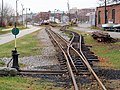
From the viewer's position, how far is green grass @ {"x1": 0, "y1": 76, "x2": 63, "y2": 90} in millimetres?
10570

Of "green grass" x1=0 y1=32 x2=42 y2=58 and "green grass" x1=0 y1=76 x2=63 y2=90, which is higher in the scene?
"green grass" x1=0 y1=76 x2=63 y2=90

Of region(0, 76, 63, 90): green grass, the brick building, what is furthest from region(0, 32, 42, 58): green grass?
the brick building

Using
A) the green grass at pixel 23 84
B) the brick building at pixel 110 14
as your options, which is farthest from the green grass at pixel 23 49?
the brick building at pixel 110 14


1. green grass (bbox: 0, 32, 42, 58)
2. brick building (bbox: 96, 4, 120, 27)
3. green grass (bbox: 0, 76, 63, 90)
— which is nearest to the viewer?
green grass (bbox: 0, 76, 63, 90)

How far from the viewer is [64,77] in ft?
41.6

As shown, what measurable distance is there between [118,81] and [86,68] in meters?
2.86

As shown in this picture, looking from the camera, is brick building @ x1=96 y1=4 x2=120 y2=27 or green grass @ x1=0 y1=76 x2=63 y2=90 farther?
brick building @ x1=96 y1=4 x2=120 y2=27

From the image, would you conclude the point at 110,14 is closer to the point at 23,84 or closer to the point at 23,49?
the point at 23,49

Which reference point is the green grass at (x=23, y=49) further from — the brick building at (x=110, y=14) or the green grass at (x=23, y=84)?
the brick building at (x=110, y=14)

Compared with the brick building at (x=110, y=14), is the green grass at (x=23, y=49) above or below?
below

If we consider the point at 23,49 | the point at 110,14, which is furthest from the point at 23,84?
the point at 110,14

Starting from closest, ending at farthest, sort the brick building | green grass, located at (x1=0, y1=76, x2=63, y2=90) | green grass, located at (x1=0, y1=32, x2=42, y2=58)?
green grass, located at (x1=0, y1=76, x2=63, y2=90) → green grass, located at (x1=0, y1=32, x2=42, y2=58) → the brick building

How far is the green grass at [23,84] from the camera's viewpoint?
10.6 meters

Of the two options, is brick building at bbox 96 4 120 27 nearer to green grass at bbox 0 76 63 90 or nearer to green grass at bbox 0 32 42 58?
green grass at bbox 0 32 42 58
